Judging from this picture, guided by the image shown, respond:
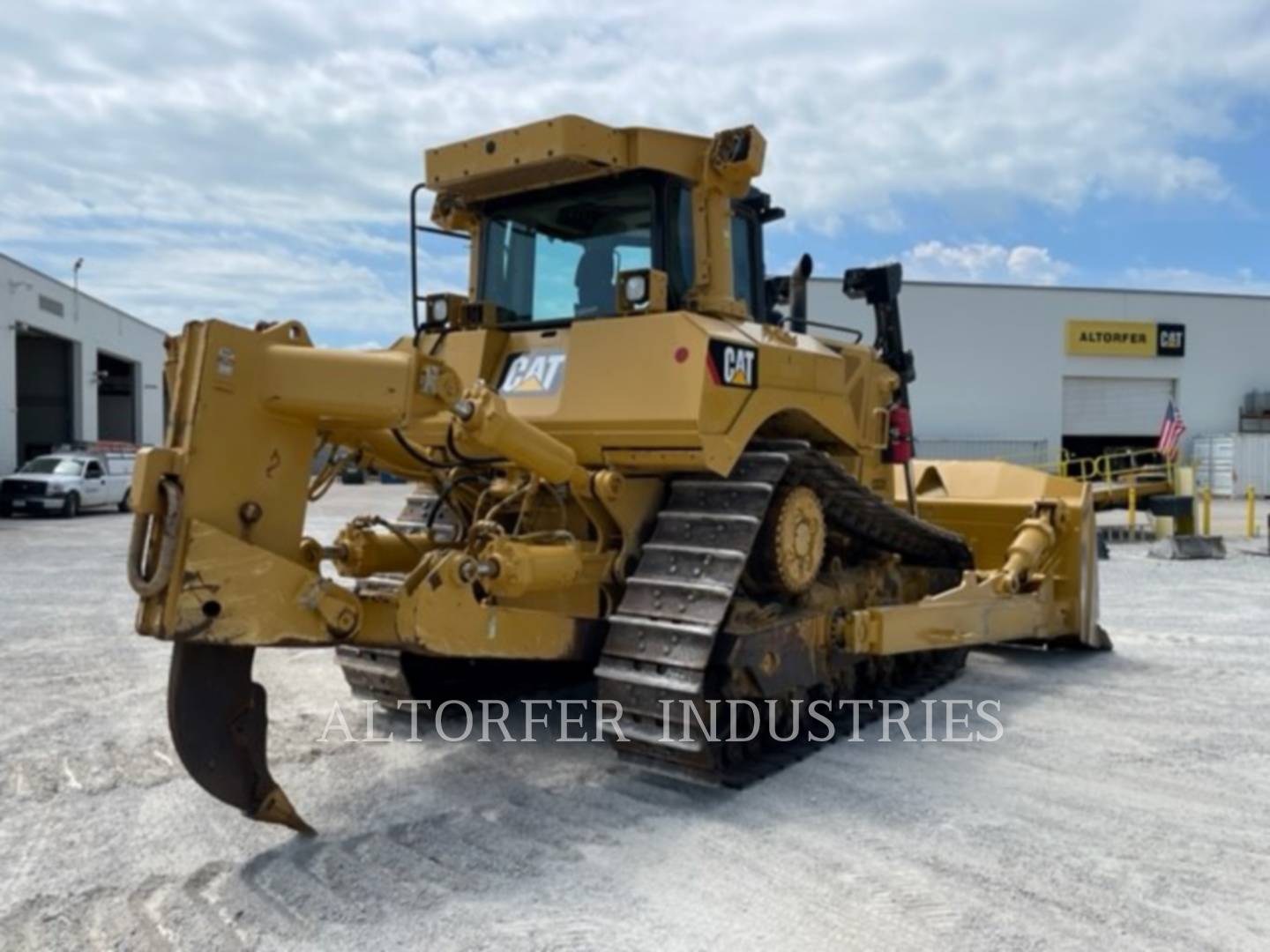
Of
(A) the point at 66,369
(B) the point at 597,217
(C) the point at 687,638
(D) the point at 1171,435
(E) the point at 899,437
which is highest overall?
(A) the point at 66,369

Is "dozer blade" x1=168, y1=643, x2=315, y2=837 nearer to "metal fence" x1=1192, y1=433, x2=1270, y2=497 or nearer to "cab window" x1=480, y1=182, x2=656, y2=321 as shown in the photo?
"cab window" x1=480, y1=182, x2=656, y2=321

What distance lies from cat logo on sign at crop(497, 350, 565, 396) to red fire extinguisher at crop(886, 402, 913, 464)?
234 centimetres

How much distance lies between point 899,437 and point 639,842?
3.33m

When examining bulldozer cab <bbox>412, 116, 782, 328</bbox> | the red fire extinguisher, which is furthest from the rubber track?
the red fire extinguisher

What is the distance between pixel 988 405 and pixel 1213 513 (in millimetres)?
10520

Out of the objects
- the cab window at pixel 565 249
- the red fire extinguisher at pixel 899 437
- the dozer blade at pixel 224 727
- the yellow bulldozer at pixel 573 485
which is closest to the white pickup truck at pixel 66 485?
the cab window at pixel 565 249

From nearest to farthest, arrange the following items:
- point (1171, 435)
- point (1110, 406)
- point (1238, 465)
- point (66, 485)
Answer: point (1171, 435) → point (66, 485) → point (1238, 465) → point (1110, 406)

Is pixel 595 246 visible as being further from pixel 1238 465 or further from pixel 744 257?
pixel 1238 465

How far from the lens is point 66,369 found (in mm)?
35688

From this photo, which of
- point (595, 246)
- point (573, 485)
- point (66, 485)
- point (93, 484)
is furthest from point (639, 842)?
point (93, 484)

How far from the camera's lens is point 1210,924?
3510 millimetres

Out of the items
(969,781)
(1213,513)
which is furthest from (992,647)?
(1213,513)

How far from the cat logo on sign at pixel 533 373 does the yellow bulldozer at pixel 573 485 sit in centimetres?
1

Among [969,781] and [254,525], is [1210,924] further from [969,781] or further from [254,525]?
[254,525]
